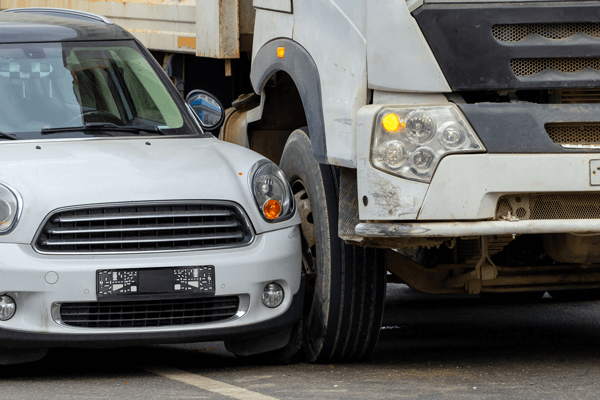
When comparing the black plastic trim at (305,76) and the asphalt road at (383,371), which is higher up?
the black plastic trim at (305,76)

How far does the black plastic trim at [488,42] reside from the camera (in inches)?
185

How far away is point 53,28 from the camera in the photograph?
666cm

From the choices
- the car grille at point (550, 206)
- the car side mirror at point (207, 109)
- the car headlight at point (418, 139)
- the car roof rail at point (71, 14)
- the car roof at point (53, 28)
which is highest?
the car roof rail at point (71, 14)

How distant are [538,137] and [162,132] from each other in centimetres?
241

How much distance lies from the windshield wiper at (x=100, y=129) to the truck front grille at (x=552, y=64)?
2.31 meters

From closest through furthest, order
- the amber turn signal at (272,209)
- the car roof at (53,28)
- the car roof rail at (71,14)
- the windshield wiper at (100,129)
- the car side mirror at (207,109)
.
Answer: the amber turn signal at (272,209), the windshield wiper at (100,129), the car roof at (53,28), the car side mirror at (207,109), the car roof rail at (71,14)

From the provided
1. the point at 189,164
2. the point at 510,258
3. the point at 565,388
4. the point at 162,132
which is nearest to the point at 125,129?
the point at 162,132

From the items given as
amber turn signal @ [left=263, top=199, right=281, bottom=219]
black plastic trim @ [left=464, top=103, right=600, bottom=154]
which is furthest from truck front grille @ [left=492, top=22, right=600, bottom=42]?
amber turn signal @ [left=263, top=199, right=281, bottom=219]

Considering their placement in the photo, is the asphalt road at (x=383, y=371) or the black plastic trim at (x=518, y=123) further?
the asphalt road at (x=383, y=371)

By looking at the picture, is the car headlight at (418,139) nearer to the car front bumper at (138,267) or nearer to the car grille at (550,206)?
the car grille at (550,206)

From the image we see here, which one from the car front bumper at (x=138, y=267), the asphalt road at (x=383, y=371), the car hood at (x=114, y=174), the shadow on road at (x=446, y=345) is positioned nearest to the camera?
the asphalt road at (x=383, y=371)

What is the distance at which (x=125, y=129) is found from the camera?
243 inches

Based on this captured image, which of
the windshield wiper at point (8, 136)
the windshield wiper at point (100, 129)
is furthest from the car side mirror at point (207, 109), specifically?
the windshield wiper at point (8, 136)

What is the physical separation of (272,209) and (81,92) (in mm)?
1530
